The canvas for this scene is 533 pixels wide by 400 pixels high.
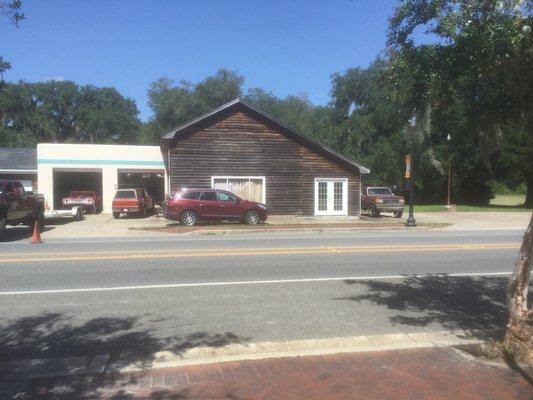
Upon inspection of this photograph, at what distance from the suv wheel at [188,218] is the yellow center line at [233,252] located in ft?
29.1

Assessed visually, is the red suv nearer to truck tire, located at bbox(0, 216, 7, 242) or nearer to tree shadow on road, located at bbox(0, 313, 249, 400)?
truck tire, located at bbox(0, 216, 7, 242)

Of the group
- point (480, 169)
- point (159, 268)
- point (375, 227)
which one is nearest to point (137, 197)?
point (375, 227)

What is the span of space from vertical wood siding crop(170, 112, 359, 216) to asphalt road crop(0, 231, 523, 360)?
43.4ft

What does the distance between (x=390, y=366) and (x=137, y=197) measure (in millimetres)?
25110

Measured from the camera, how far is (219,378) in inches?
190

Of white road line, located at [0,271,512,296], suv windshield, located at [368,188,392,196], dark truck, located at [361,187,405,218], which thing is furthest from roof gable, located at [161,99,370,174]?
white road line, located at [0,271,512,296]

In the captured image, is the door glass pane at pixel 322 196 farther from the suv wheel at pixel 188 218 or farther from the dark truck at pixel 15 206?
the dark truck at pixel 15 206

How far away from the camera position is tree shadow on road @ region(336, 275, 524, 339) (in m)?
6.74

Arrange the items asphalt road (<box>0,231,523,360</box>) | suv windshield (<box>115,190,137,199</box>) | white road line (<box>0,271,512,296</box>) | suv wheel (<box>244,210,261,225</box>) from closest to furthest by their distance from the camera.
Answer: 1. asphalt road (<box>0,231,523,360</box>)
2. white road line (<box>0,271,512,296</box>)
3. suv wheel (<box>244,210,261,225</box>)
4. suv windshield (<box>115,190,137,199</box>)

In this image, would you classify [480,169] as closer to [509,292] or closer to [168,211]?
[168,211]

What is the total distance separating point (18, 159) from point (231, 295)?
33.7m

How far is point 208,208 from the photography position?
74.3 feet

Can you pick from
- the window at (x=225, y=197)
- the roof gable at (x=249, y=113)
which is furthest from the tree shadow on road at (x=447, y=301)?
the roof gable at (x=249, y=113)

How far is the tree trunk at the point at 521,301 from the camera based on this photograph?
17.3 feet
